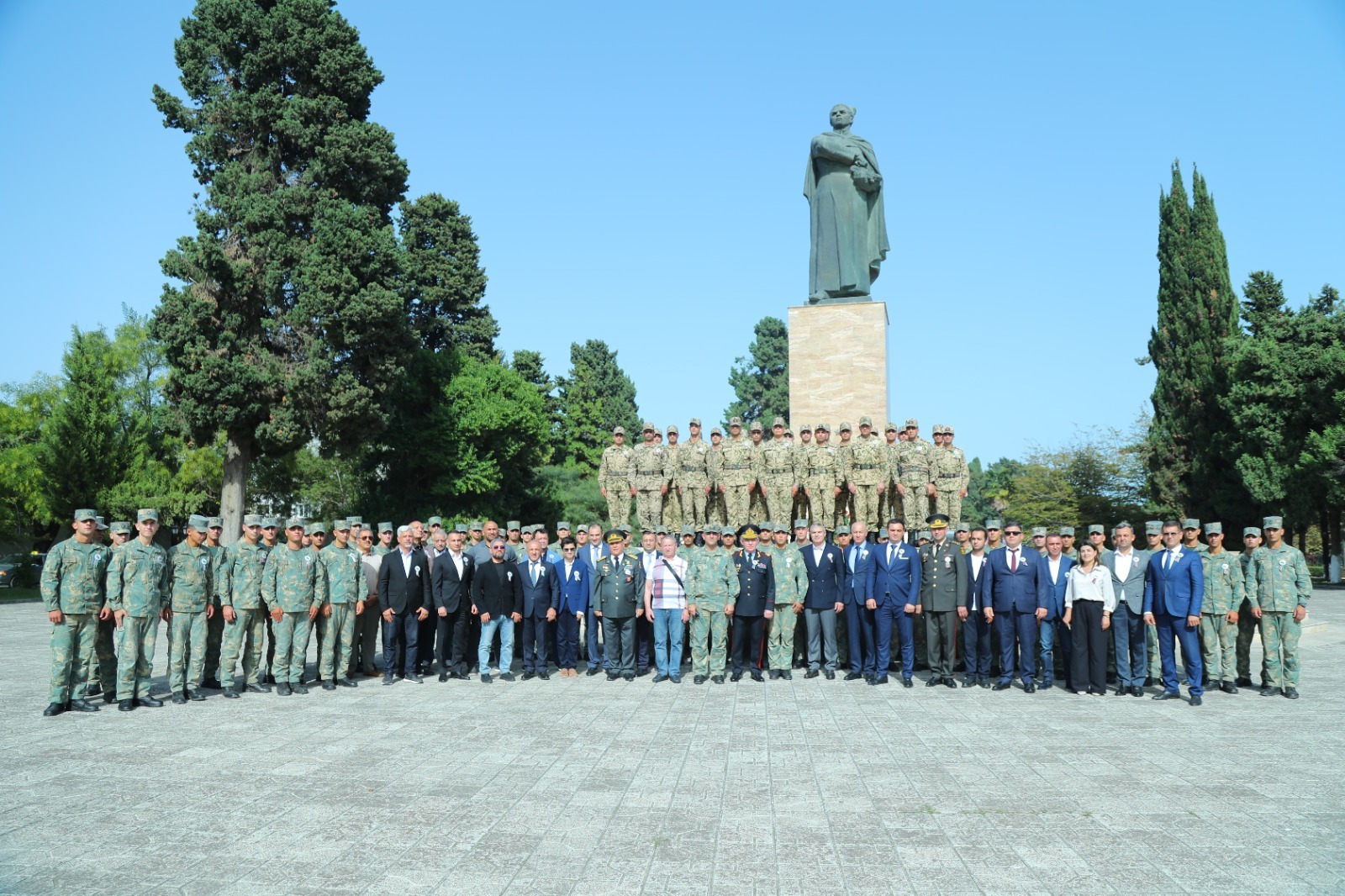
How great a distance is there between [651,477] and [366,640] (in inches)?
175

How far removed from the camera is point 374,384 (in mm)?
24703

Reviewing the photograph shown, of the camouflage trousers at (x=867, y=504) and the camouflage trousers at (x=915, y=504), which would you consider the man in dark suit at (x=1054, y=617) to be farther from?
the camouflage trousers at (x=867, y=504)

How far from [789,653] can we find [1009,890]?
642 cm

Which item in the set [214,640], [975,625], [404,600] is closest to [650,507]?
[404,600]

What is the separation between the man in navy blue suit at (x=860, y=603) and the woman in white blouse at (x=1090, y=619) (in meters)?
2.10

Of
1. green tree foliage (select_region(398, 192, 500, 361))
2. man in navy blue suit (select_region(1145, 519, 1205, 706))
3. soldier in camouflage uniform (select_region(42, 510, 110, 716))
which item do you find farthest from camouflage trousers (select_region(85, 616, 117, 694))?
green tree foliage (select_region(398, 192, 500, 361))

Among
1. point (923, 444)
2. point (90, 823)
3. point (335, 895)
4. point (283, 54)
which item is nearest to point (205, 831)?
point (90, 823)

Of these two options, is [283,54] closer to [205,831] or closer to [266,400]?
[266,400]

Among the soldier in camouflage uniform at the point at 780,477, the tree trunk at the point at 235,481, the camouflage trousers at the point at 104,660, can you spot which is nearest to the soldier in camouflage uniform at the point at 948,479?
the soldier in camouflage uniform at the point at 780,477

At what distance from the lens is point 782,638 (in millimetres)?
10539

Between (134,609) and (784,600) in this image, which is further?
(784,600)

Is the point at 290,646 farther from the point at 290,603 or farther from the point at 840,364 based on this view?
the point at 840,364

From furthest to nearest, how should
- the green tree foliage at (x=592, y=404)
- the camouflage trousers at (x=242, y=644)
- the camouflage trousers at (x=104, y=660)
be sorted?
the green tree foliage at (x=592, y=404), the camouflage trousers at (x=242, y=644), the camouflage trousers at (x=104, y=660)

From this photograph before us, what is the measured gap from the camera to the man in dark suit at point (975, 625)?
10062 mm
